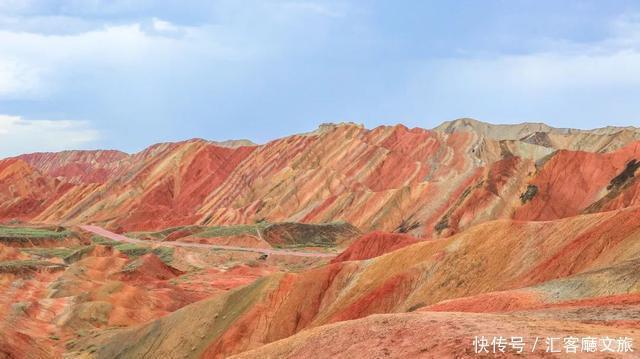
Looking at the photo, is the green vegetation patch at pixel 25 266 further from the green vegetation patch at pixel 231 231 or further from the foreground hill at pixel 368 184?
the foreground hill at pixel 368 184

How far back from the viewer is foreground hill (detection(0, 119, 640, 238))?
88.3 m

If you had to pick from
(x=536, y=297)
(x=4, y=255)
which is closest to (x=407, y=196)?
(x=4, y=255)

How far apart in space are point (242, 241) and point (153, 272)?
33.3 metres

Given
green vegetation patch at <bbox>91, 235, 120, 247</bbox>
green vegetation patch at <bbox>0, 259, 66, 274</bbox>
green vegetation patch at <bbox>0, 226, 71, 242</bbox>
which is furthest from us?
green vegetation patch at <bbox>91, 235, 120, 247</bbox>

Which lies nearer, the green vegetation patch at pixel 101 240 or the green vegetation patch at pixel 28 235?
the green vegetation patch at pixel 28 235

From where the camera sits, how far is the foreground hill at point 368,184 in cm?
8831

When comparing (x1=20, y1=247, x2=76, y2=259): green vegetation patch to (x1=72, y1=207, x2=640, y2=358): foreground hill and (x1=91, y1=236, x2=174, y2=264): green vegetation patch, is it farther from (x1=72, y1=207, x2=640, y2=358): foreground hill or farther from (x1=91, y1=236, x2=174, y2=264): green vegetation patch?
(x1=72, y1=207, x2=640, y2=358): foreground hill

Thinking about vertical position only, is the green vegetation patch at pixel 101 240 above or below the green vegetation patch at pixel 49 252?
above

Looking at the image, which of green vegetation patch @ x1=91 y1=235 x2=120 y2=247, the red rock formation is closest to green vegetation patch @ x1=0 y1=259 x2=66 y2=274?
green vegetation patch @ x1=91 y1=235 x2=120 y2=247

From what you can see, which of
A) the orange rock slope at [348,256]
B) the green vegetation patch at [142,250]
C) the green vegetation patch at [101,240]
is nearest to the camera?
the orange rock slope at [348,256]

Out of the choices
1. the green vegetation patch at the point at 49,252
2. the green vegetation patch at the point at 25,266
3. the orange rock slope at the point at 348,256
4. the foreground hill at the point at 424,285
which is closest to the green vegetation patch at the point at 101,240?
the orange rock slope at the point at 348,256

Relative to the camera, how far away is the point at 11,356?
137 ft

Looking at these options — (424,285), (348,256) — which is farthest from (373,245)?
(424,285)

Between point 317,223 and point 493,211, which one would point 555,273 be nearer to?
point 493,211
